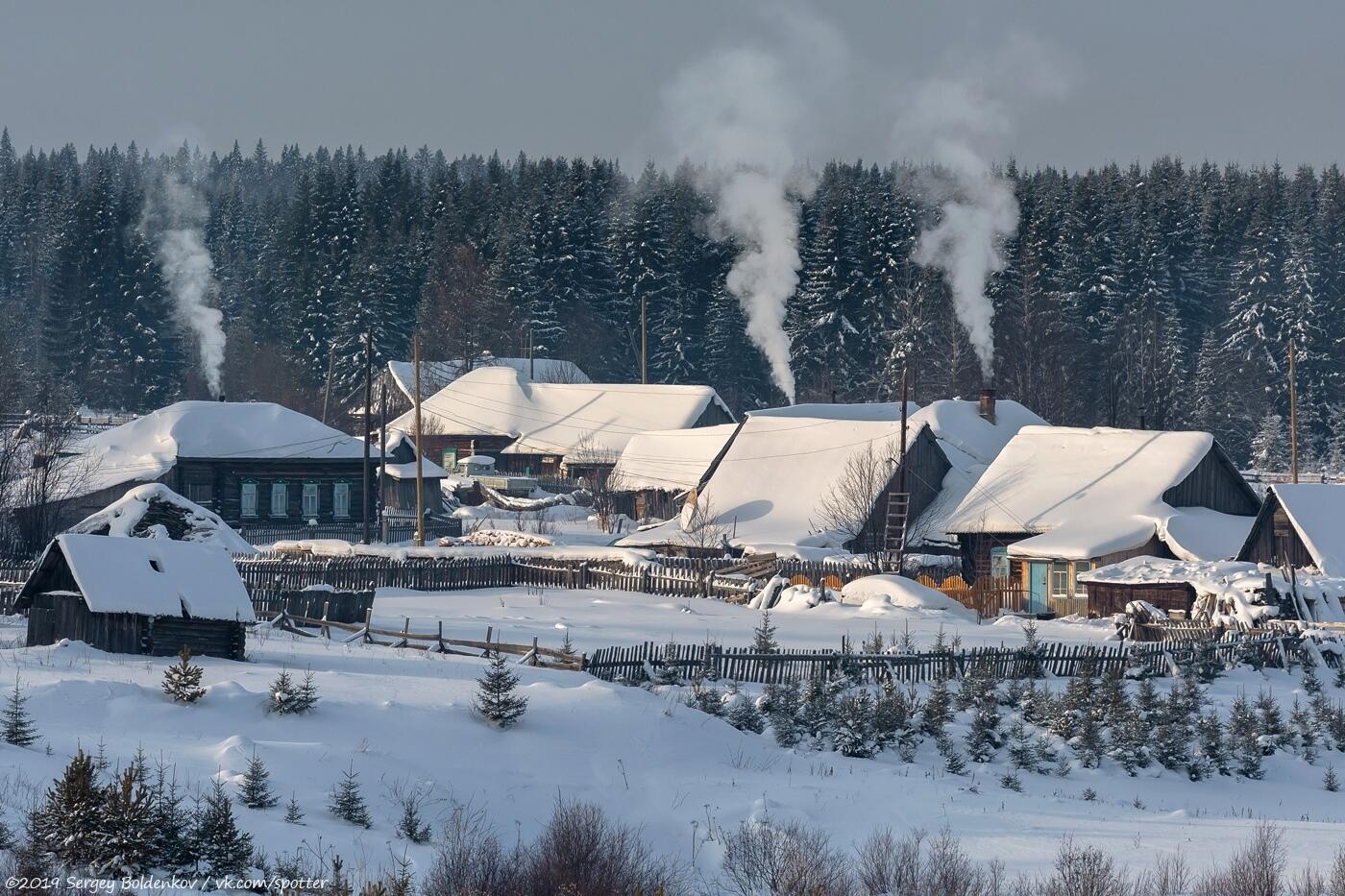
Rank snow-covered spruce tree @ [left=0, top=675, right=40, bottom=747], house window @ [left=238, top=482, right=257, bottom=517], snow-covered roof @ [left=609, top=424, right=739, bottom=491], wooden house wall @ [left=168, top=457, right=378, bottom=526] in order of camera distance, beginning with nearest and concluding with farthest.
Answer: snow-covered spruce tree @ [left=0, top=675, right=40, bottom=747] → wooden house wall @ [left=168, top=457, right=378, bottom=526] → house window @ [left=238, top=482, right=257, bottom=517] → snow-covered roof @ [left=609, top=424, right=739, bottom=491]

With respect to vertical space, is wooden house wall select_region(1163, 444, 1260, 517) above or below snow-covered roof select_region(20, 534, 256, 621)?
above

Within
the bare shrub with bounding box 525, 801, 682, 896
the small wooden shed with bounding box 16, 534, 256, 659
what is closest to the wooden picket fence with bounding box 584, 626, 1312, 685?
the small wooden shed with bounding box 16, 534, 256, 659

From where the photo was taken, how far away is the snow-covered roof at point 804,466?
162 feet

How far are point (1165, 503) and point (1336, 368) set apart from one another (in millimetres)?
51582

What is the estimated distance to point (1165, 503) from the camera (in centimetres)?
4284

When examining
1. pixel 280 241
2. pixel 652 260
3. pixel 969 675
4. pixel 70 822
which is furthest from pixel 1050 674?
pixel 280 241

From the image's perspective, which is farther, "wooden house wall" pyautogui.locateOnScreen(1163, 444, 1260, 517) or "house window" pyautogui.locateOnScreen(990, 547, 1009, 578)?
"house window" pyautogui.locateOnScreen(990, 547, 1009, 578)

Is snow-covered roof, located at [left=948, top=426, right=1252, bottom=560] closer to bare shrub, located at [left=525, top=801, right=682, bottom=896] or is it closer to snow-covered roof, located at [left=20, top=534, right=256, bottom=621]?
snow-covered roof, located at [left=20, top=534, right=256, bottom=621]

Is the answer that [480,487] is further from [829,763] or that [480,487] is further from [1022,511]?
[829,763]

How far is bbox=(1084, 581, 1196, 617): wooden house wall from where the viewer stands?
3625 centimetres

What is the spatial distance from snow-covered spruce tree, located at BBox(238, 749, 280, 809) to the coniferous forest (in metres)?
67.2

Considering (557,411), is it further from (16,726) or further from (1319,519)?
(16,726)

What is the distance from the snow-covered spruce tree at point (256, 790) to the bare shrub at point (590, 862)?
2473 mm

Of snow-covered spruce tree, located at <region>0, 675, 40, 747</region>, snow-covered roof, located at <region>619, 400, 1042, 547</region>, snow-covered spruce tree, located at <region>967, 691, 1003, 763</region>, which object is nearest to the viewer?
snow-covered spruce tree, located at <region>0, 675, 40, 747</region>
